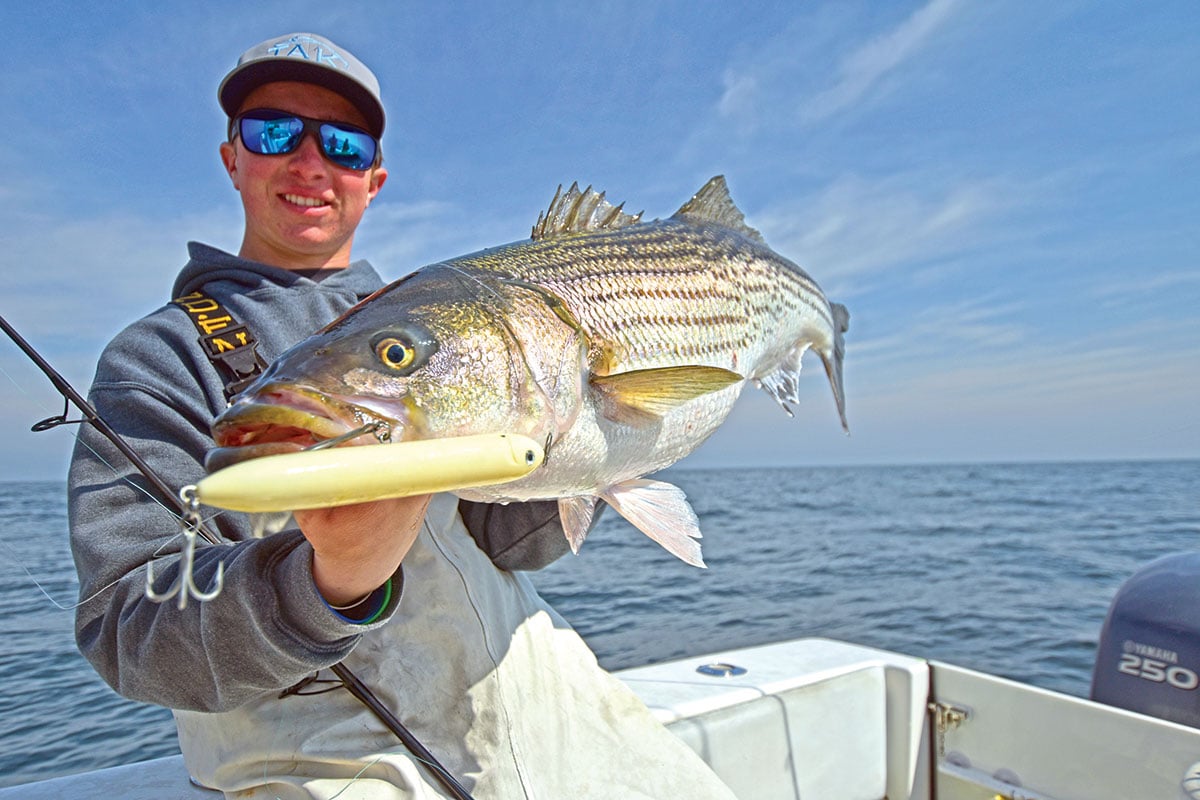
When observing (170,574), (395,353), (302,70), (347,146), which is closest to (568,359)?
(395,353)

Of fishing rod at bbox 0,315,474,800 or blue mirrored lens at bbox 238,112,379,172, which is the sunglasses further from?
fishing rod at bbox 0,315,474,800

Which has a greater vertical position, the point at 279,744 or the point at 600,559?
the point at 279,744

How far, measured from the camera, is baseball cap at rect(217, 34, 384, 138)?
2432 mm

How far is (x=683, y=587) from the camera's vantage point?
1310 cm

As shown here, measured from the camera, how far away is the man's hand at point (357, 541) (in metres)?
1.34

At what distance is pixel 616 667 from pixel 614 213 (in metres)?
6.52

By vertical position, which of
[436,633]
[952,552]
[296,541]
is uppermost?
[296,541]

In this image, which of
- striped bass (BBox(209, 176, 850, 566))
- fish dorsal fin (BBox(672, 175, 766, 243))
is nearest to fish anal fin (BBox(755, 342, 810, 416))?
striped bass (BBox(209, 176, 850, 566))

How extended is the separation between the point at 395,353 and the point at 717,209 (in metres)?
1.83

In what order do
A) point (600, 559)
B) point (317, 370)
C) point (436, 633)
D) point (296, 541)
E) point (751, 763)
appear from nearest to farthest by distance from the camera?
point (317, 370) < point (296, 541) < point (436, 633) < point (751, 763) < point (600, 559)

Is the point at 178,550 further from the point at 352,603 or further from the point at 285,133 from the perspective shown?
the point at 285,133

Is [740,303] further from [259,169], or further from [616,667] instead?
[616,667]

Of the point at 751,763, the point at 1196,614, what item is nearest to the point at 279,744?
the point at 751,763

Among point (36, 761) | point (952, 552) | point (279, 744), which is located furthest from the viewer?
point (952, 552)
